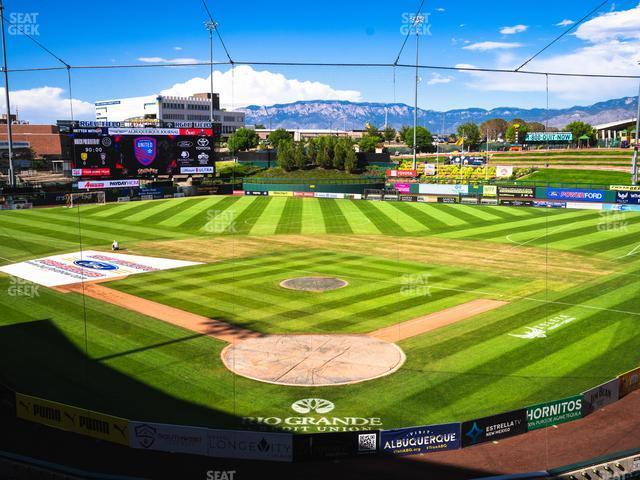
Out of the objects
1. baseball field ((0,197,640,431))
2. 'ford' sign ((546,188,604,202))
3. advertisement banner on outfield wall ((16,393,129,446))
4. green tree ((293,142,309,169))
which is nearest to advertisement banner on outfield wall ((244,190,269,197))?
green tree ((293,142,309,169))

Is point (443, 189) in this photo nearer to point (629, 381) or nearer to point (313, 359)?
point (313, 359)

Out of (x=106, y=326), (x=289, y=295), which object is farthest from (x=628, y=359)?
(x=106, y=326)

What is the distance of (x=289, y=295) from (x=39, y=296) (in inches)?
548

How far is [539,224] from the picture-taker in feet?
185

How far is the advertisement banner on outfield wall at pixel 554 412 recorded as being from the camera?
15.8 metres

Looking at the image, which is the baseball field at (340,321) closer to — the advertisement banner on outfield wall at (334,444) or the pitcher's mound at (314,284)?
the pitcher's mound at (314,284)

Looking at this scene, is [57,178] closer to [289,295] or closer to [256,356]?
[289,295]

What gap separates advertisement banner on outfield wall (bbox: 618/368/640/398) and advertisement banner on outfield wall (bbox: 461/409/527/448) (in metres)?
4.73

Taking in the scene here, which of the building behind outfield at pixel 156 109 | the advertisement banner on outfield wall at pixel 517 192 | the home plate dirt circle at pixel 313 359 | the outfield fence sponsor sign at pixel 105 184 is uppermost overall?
the building behind outfield at pixel 156 109

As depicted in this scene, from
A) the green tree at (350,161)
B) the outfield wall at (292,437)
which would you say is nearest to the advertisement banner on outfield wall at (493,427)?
the outfield wall at (292,437)

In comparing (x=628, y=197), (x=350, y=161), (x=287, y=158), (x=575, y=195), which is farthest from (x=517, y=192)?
(x=287, y=158)

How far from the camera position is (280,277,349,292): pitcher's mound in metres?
31.9

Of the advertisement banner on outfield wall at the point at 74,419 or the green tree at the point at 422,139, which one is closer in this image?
the advertisement banner on outfield wall at the point at 74,419

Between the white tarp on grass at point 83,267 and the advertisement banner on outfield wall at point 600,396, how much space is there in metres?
27.6
